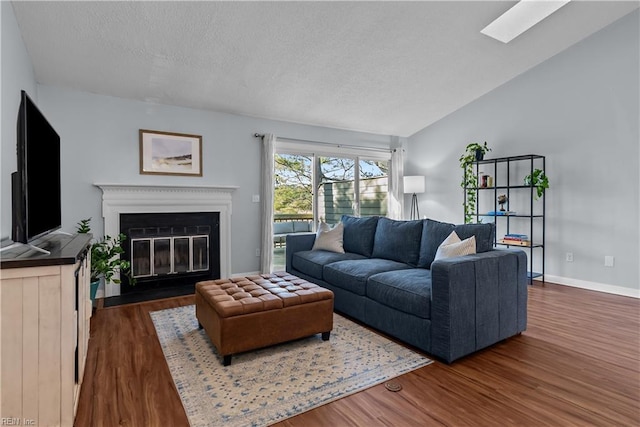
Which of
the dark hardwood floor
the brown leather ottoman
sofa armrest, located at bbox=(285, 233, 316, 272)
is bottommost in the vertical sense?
the dark hardwood floor

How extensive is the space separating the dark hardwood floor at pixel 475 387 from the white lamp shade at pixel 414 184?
3266 mm

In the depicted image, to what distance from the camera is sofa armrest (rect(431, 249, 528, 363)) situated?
224 centimetres

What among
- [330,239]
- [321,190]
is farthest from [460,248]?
[321,190]

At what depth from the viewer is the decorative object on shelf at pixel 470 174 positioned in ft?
16.4

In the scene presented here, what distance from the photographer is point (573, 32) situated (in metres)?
3.94

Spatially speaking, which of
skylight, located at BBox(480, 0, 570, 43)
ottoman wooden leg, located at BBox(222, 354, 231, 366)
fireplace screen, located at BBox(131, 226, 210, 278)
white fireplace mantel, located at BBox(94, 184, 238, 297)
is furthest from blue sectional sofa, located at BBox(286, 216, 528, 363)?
skylight, located at BBox(480, 0, 570, 43)

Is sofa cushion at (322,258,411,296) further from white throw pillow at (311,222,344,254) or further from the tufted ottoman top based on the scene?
white throw pillow at (311,222,344,254)

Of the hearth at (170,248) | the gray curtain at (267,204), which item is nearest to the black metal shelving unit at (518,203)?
the gray curtain at (267,204)

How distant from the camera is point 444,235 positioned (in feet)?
10.2

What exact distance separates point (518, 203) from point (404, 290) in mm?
3179

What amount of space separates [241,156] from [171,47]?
172 centimetres

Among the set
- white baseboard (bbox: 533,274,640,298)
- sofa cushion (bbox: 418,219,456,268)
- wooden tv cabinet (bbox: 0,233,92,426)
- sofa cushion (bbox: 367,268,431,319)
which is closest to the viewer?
wooden tv cabinet (bbox: 0,233,92,426)

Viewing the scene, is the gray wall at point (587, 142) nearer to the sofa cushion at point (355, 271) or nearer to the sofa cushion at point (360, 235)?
the sofa cushion at point (360, 235)

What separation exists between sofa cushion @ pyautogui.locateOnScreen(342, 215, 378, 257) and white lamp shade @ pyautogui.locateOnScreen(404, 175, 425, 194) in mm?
2078
